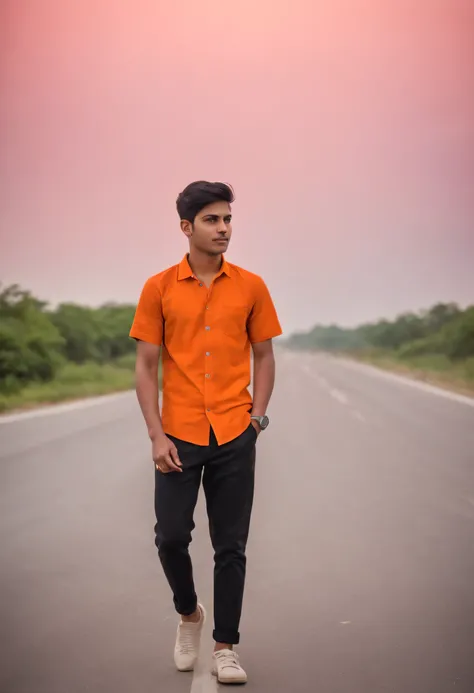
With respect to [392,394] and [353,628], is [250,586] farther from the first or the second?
[392,394]

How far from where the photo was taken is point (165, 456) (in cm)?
408

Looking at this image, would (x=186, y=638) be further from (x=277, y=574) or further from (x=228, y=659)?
(x=277, y=574)

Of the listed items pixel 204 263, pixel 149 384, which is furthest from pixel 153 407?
pixel 204 263


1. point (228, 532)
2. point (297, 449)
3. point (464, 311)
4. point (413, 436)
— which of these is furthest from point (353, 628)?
point (464, 311)

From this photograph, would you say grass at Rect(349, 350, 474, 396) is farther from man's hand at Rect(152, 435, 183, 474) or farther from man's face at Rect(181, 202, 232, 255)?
man's hand at Rect(152, 435, 183, 474)

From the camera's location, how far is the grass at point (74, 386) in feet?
74.2

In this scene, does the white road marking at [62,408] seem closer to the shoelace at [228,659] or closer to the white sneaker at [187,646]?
the white sneaker at [187,646]

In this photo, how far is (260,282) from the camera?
437 centimetres

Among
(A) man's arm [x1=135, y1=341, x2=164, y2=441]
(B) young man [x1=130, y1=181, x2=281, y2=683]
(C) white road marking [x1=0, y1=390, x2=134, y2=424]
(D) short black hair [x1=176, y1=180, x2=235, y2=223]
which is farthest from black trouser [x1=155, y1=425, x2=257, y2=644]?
(C) white road marking [x1=0, y1=390, x2=134, y2=424]

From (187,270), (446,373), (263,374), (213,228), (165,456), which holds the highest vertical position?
(213,228)

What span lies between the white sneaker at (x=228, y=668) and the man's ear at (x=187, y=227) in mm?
1690

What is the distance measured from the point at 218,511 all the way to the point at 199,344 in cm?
67

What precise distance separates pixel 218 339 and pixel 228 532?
77 centimetres

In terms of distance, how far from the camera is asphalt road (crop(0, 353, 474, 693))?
4.36 m
